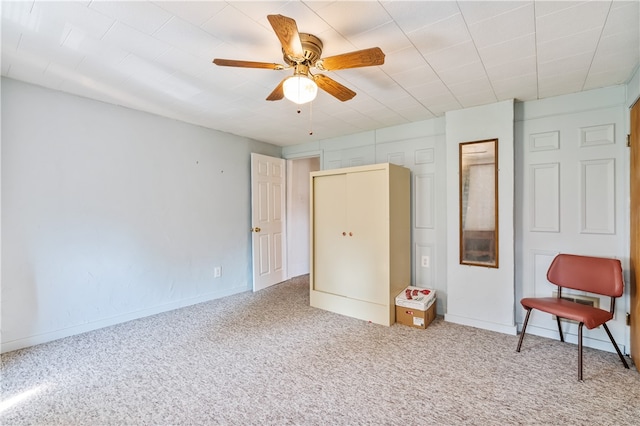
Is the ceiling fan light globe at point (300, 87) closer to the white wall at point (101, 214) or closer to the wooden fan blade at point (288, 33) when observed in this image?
the wooden fan blade at point (288, 33)

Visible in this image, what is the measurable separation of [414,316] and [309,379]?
4.43ft

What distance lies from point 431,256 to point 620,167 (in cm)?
176

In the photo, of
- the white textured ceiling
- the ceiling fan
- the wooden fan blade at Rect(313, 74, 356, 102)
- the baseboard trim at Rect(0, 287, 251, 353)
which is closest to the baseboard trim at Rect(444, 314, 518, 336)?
the white textured ceiling

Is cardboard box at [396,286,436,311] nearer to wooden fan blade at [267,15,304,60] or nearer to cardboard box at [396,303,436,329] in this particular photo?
cardboard box at [396,303,436,329]

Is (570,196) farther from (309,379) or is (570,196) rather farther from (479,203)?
(309,379)

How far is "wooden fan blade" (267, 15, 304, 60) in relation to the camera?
1.30 m

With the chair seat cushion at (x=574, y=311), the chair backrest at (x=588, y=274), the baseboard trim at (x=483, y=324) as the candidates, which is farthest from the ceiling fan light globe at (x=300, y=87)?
the baseboard trim at (x=483, y=324)

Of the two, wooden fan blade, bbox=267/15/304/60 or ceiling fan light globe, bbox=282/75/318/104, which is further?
ceiling fan light globe, bbox=282/75/318/104

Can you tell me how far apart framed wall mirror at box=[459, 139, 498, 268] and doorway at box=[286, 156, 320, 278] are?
2.47 metres

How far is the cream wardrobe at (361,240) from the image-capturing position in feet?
9.99

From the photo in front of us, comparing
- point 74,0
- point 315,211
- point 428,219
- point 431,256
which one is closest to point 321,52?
point 74,0

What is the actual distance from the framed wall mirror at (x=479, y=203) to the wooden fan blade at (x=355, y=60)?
1.82 metres

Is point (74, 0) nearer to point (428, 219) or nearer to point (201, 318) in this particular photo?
point (201, 318)

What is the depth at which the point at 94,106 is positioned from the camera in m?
2.81
